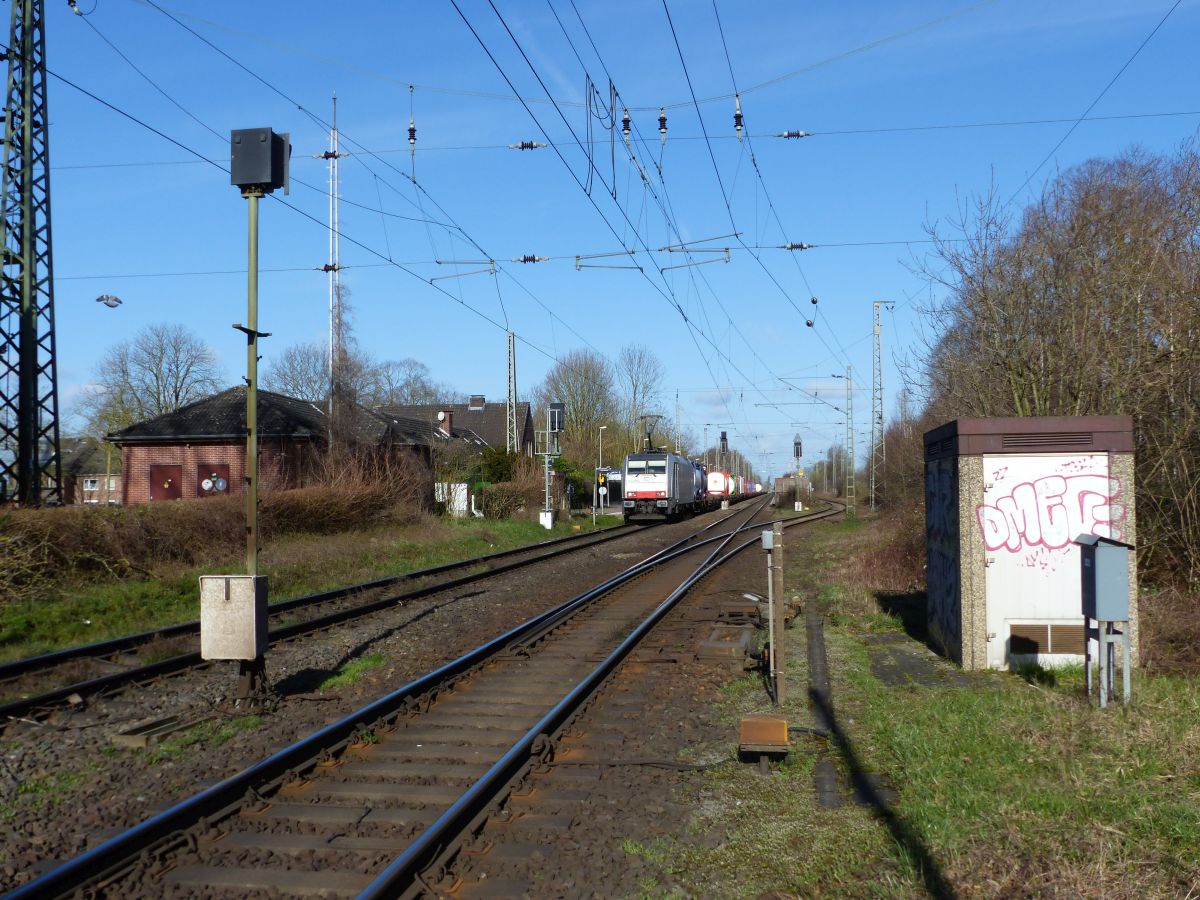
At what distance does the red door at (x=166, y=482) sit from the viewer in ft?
124

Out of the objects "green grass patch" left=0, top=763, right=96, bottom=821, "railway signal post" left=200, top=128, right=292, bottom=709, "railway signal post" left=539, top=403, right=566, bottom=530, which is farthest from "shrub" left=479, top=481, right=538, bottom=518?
"green grass patch" left=0, top=763, right=96, bottom=821

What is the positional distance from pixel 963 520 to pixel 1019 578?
79 centimetres

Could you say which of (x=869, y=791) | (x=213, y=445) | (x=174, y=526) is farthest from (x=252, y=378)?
(x=213, y=445)

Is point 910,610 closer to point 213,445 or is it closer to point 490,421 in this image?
point 213,445

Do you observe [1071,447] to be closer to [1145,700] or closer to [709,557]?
[1145,700]

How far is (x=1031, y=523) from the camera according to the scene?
1042 centimetres

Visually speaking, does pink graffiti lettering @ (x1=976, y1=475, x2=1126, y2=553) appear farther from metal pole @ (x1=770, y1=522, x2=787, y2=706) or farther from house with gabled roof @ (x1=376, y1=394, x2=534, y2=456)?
house with gabled roof @ (x1=376, y1=394, x2=534, y2=456)

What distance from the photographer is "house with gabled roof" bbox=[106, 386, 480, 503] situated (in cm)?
3600

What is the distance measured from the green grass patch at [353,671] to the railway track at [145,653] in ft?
5.48

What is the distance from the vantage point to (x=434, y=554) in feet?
88.9

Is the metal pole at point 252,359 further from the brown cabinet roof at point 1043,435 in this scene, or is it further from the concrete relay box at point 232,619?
the brown cabinet roof at point 1043,435

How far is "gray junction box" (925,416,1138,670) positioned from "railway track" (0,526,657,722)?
856cm

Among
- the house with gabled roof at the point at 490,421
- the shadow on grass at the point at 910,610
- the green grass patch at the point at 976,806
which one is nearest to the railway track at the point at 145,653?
the green grass patch at the point at 976,806

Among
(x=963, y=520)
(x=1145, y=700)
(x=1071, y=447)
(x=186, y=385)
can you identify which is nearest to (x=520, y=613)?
(x=963, y=520)
